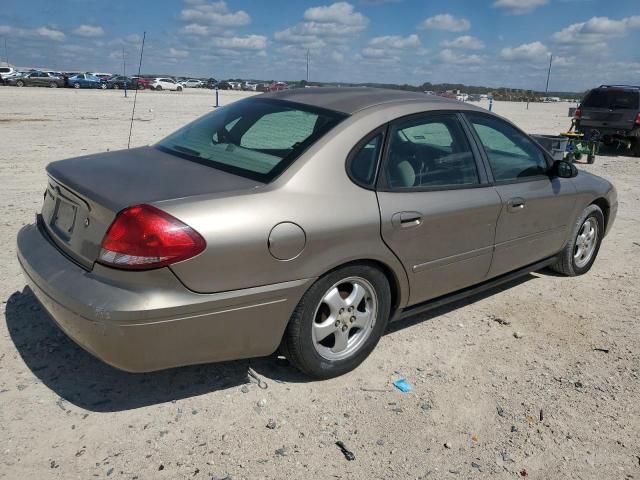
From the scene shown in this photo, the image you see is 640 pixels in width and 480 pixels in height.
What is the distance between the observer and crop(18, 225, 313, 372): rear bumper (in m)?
2.53

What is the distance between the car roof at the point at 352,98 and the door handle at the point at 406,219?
689 millimetres

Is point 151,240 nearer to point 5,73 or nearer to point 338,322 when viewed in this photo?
point 338,322

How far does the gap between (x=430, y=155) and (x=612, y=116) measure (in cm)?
1318

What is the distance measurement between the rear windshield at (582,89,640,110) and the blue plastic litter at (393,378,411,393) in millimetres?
13982

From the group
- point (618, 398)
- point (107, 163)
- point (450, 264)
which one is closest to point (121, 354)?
point (107, 163)

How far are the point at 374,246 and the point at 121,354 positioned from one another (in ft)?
4.71

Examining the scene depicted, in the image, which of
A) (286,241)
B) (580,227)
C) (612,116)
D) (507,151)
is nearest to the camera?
(286,241)

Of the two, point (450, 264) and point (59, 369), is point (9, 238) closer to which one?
point (59, 369)

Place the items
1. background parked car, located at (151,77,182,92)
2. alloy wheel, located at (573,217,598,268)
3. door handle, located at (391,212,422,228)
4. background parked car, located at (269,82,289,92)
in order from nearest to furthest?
door handle, located at (391,212,422,228)
background parked car, located at (269,82,289,92)
alloy wheel, located at (573,217,598,268)
background parked car, located at (151,77,182,92)

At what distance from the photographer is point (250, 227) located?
8.79ft

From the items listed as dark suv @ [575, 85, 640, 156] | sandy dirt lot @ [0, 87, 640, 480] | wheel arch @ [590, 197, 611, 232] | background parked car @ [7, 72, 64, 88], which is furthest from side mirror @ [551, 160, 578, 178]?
background parked car @ [7, 72, 64, 88]

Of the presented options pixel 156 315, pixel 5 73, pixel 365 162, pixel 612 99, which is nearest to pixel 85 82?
pixel 5 73

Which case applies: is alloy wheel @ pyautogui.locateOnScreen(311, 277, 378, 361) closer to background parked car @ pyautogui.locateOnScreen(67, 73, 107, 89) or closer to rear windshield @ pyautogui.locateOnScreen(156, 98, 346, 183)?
rear windshield @ pyautogui.locateOnScreen(156, 98, 346, 183)

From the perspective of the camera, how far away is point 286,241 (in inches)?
109
